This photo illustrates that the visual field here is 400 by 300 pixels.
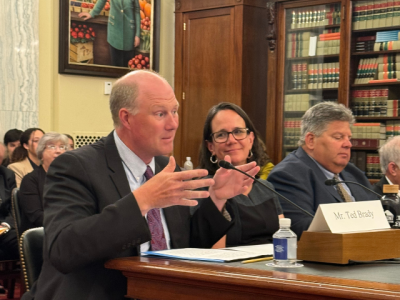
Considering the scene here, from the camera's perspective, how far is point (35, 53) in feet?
20.9

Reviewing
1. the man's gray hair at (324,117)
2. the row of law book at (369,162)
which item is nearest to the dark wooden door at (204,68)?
the row of law book at (369,162)

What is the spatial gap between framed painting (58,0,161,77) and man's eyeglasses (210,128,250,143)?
13.1ft

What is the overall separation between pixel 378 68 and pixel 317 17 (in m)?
0.79

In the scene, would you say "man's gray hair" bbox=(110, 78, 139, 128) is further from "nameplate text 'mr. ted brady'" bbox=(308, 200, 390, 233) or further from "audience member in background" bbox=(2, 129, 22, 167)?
"audience member in background" bbox=(2, 129, 22, 167)

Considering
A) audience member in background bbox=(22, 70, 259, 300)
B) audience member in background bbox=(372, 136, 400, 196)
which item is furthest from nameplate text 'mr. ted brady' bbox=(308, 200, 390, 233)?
audience member in background bbox=(372, 136, 400, 196)

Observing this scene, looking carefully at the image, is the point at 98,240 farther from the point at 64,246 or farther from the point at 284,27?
the point at 284,27

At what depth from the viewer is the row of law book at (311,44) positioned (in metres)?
6.22

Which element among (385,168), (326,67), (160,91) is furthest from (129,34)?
(160,91)

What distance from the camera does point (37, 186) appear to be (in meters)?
4.38

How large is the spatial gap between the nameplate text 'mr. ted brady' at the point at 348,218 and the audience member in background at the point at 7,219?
2.34 meters

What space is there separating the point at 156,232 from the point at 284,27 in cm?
476

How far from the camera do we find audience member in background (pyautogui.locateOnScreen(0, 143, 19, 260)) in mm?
4117

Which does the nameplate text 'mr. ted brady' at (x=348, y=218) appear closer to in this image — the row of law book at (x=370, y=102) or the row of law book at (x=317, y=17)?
the row of law book at (x=370, y=102)

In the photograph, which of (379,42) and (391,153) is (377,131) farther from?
(391,153)
